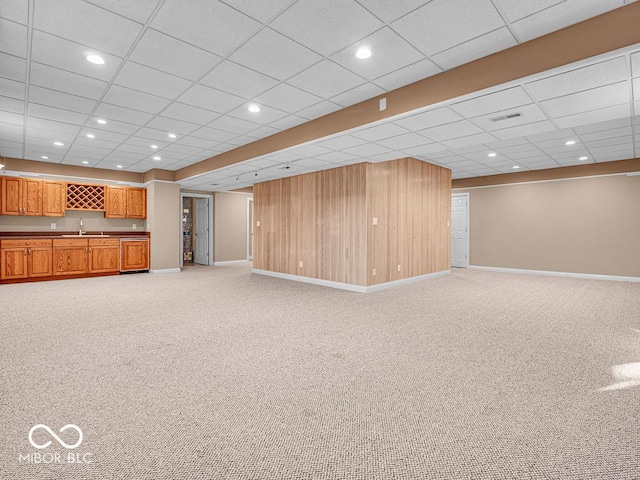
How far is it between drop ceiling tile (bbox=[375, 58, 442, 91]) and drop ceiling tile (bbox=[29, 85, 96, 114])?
147 inches

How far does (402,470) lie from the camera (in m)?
1.62

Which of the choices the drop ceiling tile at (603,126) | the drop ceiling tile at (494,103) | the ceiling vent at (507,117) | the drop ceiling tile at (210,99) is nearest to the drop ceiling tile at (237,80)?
the drop ceiling tile at (210,99)

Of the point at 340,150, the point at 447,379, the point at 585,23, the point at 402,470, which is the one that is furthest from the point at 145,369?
the point at 585,23

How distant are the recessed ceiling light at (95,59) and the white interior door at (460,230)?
981cm

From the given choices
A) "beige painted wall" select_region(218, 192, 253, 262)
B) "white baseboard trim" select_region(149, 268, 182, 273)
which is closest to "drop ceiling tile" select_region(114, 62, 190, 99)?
"white baseboard trim" select_region(149, 268, 182, 273)

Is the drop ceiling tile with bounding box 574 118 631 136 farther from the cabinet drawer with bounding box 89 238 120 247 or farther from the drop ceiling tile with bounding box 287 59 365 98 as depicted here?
the cabinet drawer with bounding box 89 238 120 247

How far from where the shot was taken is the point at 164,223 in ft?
29.3

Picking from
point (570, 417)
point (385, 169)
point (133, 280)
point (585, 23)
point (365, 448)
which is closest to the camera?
point (365, 448)

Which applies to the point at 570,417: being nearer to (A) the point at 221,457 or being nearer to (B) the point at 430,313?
(A) the point at 221,457

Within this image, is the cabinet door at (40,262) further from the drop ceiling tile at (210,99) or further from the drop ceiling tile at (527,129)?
the drop ceiling tile at (527,129)

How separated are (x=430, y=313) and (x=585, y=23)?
3544 millimetres

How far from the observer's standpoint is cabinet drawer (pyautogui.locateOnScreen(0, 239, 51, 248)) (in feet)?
22.5

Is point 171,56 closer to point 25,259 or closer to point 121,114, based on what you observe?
point 121,114

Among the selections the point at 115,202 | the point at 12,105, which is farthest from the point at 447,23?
the point at 115,202
